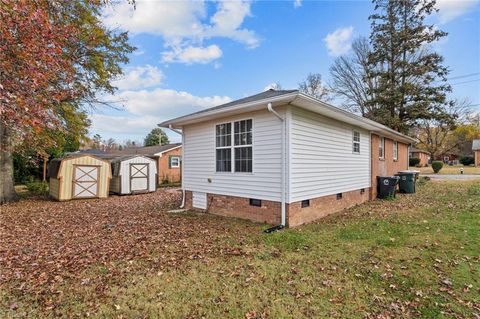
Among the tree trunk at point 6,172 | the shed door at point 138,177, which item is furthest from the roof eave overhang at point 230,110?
the tree trunk at point 6,172

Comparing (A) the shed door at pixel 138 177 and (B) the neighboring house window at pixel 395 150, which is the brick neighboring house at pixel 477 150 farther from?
(A) the shed door at pixel 138 177

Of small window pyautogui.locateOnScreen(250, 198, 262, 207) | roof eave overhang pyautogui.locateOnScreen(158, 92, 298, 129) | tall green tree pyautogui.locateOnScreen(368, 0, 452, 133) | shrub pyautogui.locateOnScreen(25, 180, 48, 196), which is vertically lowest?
shrub pyautogui.locateOnScreen(25, 180, 48, 196)

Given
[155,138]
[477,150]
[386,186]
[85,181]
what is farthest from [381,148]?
[477,150]

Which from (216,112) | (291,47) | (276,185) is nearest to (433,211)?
(276,185)

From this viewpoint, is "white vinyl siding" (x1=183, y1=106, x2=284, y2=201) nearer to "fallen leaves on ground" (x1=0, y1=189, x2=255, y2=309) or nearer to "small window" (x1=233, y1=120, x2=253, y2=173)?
"small window" (x1=233, y1=120, x2=253, y2=173)

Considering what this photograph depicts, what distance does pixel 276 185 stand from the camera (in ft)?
20.6

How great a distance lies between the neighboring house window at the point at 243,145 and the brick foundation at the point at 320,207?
1.61 metres

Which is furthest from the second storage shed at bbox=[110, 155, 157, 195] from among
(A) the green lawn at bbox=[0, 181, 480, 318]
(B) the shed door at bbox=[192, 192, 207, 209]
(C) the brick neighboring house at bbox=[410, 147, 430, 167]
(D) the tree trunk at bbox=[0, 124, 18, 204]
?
(C) the brick neighboring house at bbox=[410, 147, 430, 167]

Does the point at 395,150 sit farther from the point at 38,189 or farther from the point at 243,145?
the point at 38,189

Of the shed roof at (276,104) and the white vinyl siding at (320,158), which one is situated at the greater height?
the shed roof at (276,104)

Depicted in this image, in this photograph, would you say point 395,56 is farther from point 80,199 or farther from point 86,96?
point 80,199

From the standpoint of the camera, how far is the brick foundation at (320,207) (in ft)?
20.6

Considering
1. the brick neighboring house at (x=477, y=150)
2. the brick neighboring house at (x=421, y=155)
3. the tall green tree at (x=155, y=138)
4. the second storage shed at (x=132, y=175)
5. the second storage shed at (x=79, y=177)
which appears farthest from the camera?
the brick neighboring house at (x=421, y=155)

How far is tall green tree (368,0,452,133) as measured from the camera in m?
20.3
